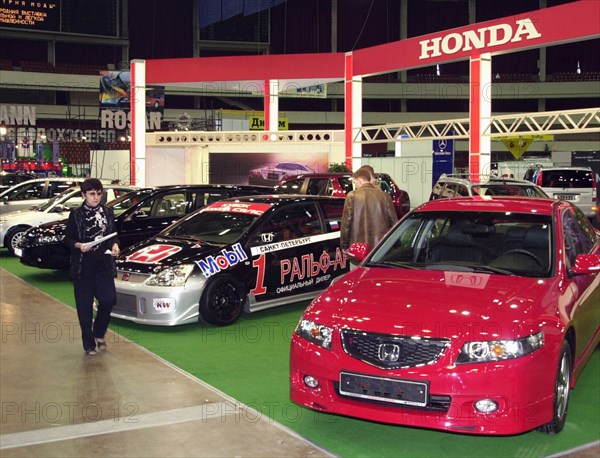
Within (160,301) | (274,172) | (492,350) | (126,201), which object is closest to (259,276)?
(160,301)

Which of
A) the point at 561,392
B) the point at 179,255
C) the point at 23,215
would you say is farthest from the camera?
the point at 23,215

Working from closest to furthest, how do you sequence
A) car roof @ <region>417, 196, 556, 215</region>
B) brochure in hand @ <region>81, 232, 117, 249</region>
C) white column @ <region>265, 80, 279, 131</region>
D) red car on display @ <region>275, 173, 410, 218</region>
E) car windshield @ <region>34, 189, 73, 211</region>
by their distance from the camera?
car roof @ <region>417, 196, 556, 215</region>, brochure in hand @ <region>81, 232, 117, 249</region>, car windshield @ <region>34, 189, 73, 211</region>, red car on display @ <region>275, 173, 410, 218</region>, white column @ <region>265, 80, 279, 131</region>

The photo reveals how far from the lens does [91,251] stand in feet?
22.3

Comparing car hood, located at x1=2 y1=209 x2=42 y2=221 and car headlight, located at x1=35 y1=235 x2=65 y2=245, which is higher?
car hood, located at x1=2 y1=209 x2=42 y2=221

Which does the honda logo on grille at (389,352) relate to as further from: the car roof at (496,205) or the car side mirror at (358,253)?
the car roof at (496,205)

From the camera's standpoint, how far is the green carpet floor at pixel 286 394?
4.71 m

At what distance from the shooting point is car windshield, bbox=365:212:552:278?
545 cm

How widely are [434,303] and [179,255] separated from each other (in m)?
3.94

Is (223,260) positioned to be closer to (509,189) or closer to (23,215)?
(23,215)

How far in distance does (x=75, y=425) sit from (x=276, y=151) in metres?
16.9

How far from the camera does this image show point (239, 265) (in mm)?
8117

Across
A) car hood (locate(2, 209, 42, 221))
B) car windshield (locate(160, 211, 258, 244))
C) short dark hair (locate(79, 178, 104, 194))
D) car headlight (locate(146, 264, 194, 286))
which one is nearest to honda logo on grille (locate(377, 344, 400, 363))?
short dark hair (locate(79, 178, 104, 194))

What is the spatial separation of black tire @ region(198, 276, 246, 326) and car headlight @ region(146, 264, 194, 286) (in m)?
0.28

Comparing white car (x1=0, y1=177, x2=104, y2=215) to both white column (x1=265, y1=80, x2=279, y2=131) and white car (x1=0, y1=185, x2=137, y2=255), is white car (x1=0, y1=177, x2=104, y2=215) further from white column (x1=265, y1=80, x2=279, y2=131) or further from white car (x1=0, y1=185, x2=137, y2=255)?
white column (x1=265, y1=80, x2=279, y2=131)
